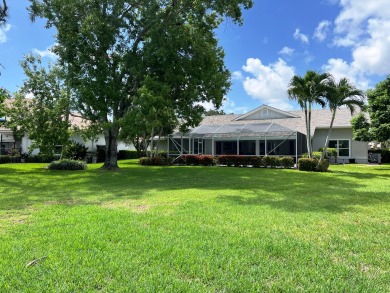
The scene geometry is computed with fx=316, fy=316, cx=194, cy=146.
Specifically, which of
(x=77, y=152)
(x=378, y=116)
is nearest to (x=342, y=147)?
(x=378, y=116)

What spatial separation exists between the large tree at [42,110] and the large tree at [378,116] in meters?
20.6

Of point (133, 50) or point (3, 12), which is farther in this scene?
point (133, 50)

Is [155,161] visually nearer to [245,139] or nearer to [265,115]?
[245,139]

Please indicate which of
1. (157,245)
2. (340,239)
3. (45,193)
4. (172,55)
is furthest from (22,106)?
(340,239)

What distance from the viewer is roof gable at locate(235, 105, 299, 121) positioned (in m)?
33.0

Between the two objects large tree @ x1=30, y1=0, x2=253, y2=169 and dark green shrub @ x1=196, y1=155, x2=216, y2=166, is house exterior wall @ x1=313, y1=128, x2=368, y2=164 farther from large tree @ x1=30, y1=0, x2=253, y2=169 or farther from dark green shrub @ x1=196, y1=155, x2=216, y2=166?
large tree @ x1=30, y1=0, x2=253, y2=169

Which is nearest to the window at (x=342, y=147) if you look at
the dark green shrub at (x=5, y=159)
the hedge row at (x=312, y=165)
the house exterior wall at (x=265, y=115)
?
the house exterior wall at (x=265, y=115)

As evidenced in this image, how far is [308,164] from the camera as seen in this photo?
822 inches

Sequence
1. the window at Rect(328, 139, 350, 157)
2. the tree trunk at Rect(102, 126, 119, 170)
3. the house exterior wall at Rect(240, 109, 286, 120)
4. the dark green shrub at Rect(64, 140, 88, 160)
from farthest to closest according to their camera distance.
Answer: the house exterior wall at Rect(240, 109, 286, 120) < the dark green shrub at Rect(64, 140, 88, 160) < the window at Rect(328, 139, 350, 157) < the tree trunk at Rect(102, 126, 119, 170)

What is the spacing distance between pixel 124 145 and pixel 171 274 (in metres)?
43.6

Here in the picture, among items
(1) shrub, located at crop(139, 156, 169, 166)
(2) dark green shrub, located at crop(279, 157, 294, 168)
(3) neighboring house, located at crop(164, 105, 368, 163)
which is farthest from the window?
(1) shrub, located at crop(139, 156, 169, 166)

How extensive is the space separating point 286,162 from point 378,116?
6.74 metres

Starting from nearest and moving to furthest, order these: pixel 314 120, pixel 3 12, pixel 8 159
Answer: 1. pixel 3 12
2. pixel 8 159
3. pixel 314 120

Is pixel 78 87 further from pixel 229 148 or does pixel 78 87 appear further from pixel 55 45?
pixel 229 148
